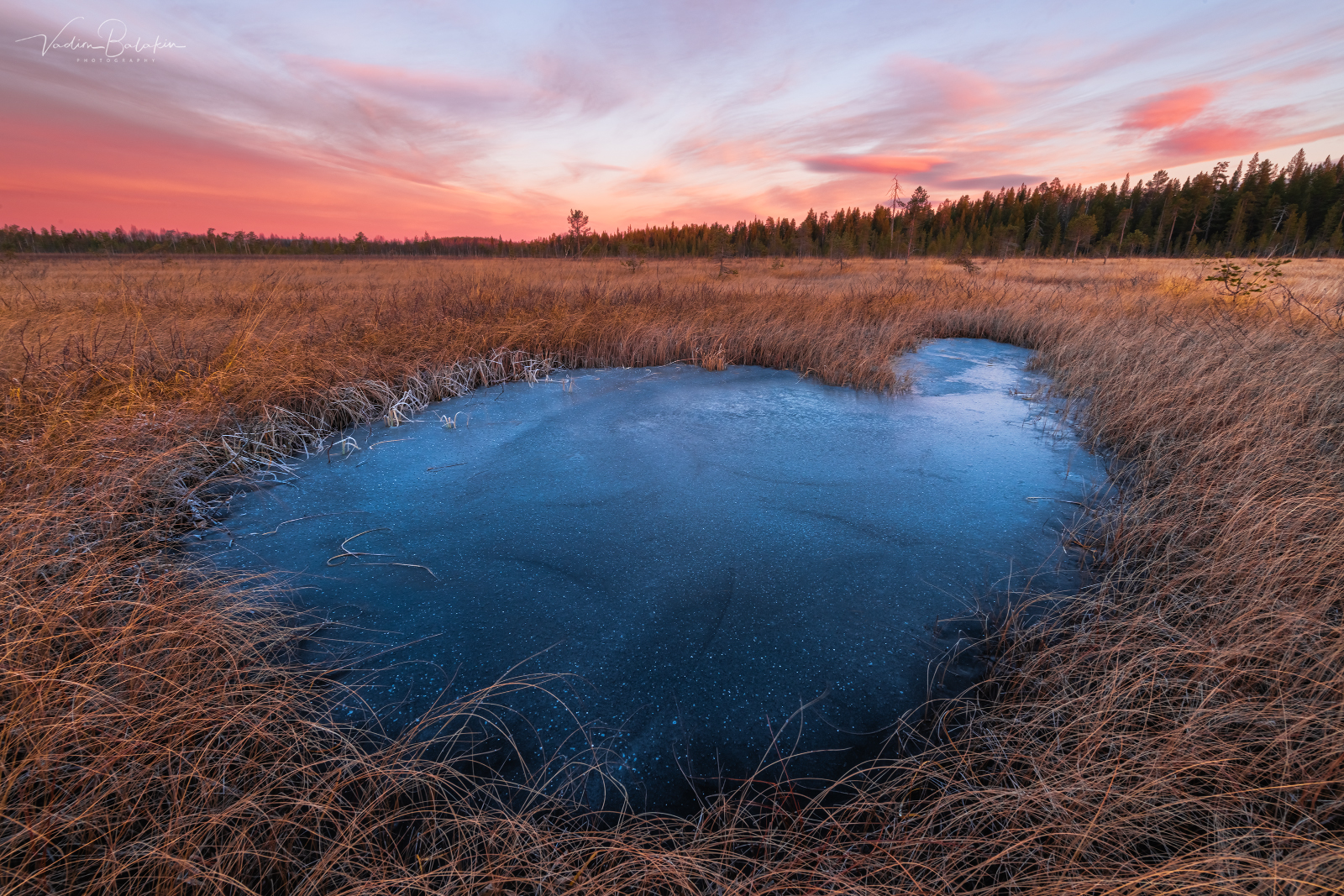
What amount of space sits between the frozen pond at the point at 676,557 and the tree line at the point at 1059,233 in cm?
2656

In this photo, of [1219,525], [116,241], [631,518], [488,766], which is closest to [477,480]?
[631,518]

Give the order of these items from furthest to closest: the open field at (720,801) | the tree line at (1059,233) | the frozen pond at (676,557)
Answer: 1. the tree line at (1059,233)
2. the frozen pond at (676,557)
3. the open field at (720,801)

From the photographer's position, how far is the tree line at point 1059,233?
3459cm

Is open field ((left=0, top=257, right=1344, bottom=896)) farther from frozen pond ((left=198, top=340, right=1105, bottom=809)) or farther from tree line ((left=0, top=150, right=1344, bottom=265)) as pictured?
tree line ((left=0, top=150, right=1344, bottom=265))

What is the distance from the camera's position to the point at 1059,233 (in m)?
43.2

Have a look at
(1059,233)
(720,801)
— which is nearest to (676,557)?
(720,801)

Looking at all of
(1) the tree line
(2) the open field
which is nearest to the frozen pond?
(2) the open field

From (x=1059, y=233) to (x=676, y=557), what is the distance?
55.0m

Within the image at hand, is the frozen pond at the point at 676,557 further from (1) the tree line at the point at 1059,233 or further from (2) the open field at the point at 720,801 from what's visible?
(1) the tree line at the point at 1059,233

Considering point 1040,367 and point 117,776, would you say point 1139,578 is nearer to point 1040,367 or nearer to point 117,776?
point 117,776

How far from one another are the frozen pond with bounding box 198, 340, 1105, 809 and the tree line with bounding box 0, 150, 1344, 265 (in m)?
26.6

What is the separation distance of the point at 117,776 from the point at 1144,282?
17.3 metres

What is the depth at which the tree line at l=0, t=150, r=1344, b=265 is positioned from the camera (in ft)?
113

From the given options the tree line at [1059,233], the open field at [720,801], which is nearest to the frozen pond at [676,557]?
the open field at [720,801]
